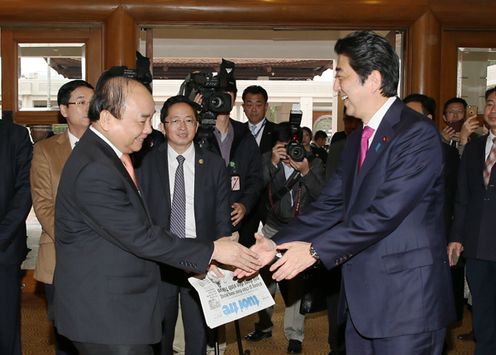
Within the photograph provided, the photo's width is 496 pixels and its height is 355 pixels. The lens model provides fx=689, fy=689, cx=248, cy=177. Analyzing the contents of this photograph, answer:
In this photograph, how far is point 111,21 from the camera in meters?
5.62

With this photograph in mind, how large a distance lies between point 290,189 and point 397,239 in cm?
205

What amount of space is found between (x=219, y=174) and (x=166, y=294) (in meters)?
0.71

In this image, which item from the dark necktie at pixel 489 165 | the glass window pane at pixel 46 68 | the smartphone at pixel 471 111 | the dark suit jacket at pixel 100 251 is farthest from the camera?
the glass window pane at pixel 46 68

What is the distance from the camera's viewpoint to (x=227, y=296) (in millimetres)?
3023

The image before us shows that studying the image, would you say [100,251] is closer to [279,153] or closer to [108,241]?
[108,241]

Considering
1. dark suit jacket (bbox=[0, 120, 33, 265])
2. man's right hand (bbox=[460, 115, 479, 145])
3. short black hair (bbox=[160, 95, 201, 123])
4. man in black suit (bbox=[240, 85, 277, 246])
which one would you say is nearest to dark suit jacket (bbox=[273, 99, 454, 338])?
short black hair (bbox=[160, 95, 201, 123])

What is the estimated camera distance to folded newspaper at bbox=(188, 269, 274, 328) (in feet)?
9.68

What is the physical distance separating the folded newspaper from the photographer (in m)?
1.38

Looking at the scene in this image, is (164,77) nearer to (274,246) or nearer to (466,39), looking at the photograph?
(466,39)

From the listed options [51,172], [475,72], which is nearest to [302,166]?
[51,172]

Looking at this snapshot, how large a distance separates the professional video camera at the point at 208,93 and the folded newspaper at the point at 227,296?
1.44 meters

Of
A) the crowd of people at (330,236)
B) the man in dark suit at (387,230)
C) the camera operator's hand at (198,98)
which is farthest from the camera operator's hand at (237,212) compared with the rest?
the man in dark suit at (387,230)

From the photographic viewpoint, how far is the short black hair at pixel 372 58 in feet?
8.32

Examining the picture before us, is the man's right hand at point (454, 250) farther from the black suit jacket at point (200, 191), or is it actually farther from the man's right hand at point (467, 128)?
the black suit jacket at point (200, 191)
